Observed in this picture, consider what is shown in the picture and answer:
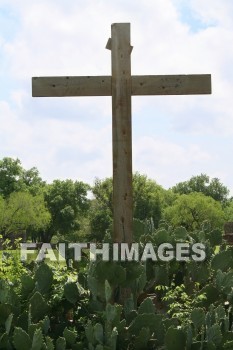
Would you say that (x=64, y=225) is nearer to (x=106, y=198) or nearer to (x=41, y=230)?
(x=41, y=230)

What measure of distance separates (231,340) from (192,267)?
1.26 metres

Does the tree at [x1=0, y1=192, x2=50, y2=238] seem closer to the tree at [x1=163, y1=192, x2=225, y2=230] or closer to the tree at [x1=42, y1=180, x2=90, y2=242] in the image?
the tree at [x1=42, y1=180, x2=90, y2=242]

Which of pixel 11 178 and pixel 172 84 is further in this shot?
pixel 11 178

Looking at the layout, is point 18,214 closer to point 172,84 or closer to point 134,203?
point 134,203

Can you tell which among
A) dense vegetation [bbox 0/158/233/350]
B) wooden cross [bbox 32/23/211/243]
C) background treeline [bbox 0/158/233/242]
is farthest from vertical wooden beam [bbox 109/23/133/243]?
background treeline [bbox 0/158/233/242]

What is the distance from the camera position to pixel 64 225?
62.8 metres

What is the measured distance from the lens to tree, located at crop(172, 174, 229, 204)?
78875 millimetres

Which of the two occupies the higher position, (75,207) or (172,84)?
(75,207)

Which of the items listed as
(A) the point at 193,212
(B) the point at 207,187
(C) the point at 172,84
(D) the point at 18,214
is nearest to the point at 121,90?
(C) the point at 172,84

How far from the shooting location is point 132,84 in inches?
234

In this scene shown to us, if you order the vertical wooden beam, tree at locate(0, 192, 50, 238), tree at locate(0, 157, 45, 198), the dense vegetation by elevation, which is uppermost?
tree at locate(0, 157, 45, 198)

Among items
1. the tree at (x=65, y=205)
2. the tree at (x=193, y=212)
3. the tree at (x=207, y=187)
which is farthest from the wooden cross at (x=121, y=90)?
the tree at (x=207, y=187)

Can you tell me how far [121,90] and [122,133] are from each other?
0.40m

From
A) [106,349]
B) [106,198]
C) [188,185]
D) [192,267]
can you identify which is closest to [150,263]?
[192,267]
